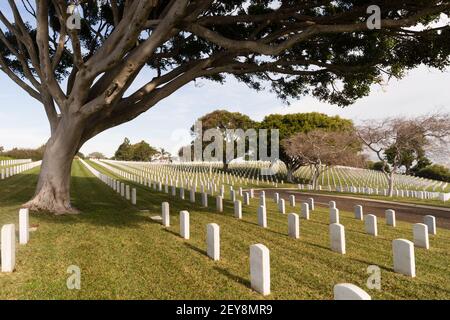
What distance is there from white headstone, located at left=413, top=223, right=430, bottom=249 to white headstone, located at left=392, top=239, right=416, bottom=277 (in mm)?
2758

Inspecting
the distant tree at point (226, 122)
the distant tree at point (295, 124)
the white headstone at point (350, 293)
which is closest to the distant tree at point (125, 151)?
the distant tree at point (226, 122)

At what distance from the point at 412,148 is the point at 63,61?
25.0 m

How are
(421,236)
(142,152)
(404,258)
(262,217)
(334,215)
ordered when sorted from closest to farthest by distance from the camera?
(404,258) → (421,236) → (262,217) → (334,215) → (142,152)

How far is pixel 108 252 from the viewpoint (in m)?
7.31

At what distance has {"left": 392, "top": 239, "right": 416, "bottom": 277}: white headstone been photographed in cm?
621

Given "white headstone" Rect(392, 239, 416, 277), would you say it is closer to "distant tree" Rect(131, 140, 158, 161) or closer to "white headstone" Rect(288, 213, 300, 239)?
"white headstone" Rect(288, 213, 300, 239)

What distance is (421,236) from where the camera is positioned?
8.70 meters

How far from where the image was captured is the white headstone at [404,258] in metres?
6.21

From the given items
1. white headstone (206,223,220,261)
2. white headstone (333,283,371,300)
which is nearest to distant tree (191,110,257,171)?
white headstone (206,223,220,261)

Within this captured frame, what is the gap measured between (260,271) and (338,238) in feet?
11.4

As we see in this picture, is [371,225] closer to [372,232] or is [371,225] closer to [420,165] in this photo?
[372,232]

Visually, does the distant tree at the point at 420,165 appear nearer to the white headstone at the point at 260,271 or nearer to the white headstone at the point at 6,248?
the white headstone at the point at 260,271

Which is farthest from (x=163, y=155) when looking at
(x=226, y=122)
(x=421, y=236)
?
(x=421, y=236)
